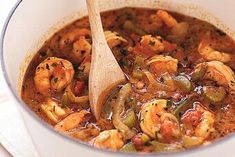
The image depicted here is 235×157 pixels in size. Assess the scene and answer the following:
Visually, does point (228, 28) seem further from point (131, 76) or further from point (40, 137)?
point (40, 137)

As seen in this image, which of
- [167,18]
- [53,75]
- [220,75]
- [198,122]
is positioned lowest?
[198,122]

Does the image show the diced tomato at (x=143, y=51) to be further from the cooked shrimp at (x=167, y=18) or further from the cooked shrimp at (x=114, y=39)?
the cooked shrimp at (x=167, y=18)

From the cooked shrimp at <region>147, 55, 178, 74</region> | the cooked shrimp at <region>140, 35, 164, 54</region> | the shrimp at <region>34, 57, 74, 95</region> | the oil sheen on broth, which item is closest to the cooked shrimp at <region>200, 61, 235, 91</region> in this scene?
the oil sheen on broth

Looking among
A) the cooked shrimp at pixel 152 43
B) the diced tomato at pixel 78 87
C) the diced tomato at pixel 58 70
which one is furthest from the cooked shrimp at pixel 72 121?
the cooked shrimp at pixel 152 43

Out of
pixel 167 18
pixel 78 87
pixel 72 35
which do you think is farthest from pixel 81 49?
pixel 167 18

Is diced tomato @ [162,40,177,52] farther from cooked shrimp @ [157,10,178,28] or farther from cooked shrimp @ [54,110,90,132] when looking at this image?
cooked shrimp @ [54,110,90,132]

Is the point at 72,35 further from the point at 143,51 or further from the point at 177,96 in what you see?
the point at 177,96
